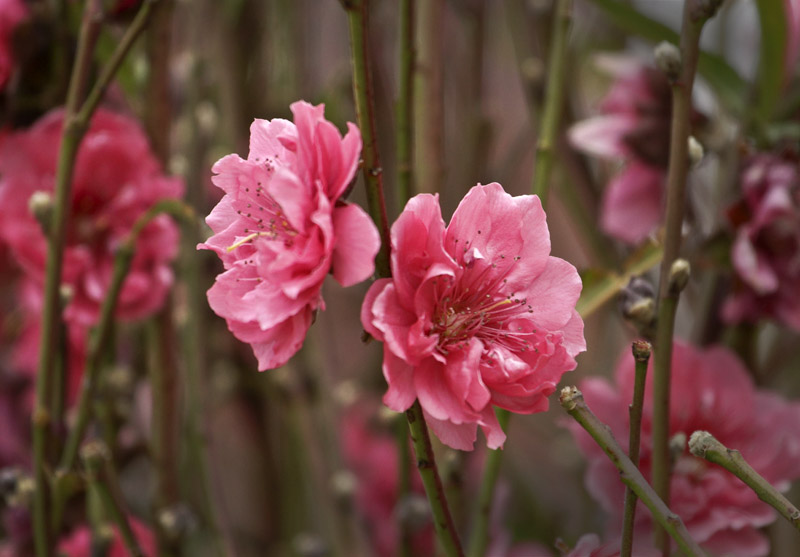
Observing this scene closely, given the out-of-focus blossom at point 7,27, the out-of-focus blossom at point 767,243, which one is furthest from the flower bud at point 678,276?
the out-of-focus blossom at point 7,27

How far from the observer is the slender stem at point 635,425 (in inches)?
9.2

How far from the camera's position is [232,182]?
9.6 inches

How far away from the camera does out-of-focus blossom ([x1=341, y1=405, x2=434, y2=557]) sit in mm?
566

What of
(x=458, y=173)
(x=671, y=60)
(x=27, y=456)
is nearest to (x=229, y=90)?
(x=458, y=173)

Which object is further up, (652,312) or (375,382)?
(652,312)

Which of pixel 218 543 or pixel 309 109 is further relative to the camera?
pixel 218 543

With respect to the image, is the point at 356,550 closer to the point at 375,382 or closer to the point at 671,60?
the point at 375,382

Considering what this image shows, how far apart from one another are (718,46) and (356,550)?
42cm

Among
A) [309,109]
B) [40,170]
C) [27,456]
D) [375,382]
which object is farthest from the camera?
[375,382]

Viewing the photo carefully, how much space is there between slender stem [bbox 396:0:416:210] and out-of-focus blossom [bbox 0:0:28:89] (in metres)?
0.20

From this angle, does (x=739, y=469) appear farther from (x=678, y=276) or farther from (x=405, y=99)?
(x=405, y=99)

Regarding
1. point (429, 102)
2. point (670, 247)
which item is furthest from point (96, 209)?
point (670, 247)

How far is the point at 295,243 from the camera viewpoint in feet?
0.73

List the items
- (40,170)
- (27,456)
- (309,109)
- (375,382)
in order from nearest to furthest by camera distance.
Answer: (309,109)
(40,170)
(27,456)
(375,382)
